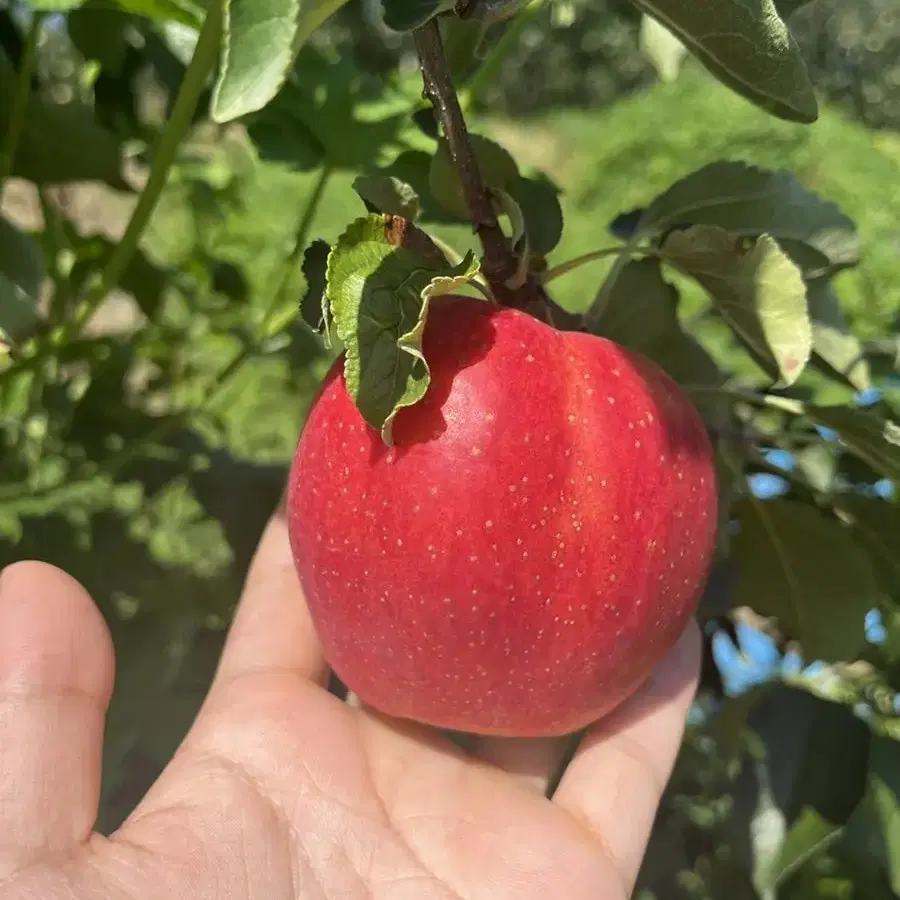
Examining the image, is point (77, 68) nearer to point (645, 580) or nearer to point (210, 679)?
point (210, 679)

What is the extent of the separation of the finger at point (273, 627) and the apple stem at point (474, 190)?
283 millimetres

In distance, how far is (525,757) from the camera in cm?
67

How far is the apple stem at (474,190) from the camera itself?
0.40 m

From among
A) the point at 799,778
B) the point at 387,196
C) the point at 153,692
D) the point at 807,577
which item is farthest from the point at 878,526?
the point at 153,692

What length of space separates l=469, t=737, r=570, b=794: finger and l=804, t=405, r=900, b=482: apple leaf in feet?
0.93

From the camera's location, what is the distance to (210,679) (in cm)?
95

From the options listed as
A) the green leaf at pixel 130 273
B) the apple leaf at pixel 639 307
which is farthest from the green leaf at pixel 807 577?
the green leaf at pixel 130 273

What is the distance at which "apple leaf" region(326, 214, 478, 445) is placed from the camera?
1.26 feet

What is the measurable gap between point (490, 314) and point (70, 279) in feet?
1.51

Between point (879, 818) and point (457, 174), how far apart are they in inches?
19.8

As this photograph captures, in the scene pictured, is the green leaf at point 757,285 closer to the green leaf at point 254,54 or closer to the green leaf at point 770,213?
the green leaf at point 770,213

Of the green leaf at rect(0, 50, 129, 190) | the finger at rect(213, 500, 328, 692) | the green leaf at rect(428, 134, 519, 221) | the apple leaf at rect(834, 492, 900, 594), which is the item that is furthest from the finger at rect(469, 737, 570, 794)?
the green leaf at rect(0, 50, 129, 190)

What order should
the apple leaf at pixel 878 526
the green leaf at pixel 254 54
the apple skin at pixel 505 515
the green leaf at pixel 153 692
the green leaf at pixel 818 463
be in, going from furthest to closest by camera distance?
the green leaf at pixel 153 692, the green leaf at pixel 818 463, the apple leaf at pixel 878 526, the apple skin at pixel 505 515, the green leaf at pixel 254 54

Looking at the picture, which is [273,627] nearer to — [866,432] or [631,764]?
[631,764]
